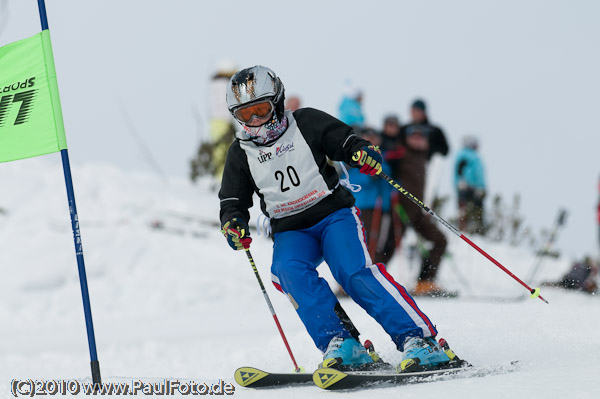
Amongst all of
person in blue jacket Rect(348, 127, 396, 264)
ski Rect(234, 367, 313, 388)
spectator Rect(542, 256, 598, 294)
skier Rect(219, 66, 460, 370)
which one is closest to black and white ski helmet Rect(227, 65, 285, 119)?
skier Rect(219, 66, 460, 370)

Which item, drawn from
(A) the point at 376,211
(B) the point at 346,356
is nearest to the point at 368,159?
(B) the point at 346,356

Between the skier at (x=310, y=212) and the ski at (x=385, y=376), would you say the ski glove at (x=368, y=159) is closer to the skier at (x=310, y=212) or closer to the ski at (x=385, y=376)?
the skier at (x=310, y=212)

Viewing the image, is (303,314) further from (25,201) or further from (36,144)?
(25,201)

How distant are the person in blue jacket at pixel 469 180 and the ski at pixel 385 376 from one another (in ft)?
23.6

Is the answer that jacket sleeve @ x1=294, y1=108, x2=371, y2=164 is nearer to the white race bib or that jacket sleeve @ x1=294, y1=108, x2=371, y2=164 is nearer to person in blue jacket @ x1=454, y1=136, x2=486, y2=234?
the white race bib

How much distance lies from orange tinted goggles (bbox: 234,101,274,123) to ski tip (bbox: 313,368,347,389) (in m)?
1.41

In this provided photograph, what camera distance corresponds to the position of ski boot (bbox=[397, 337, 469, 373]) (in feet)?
11.3

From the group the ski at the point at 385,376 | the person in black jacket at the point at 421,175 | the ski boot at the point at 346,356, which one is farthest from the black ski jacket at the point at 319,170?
the person in black jacket at the point at 421,175

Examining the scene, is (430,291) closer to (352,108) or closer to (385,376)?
(352,108)

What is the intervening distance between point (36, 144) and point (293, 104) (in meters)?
5.61

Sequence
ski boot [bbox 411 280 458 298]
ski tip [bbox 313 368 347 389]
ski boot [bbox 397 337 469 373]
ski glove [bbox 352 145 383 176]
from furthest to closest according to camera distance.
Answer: ski boot [bbox 411 280 458 298] → ski glove [bbox 352 145 383 176] → ski boot [bbox 397 337 469 373] → ski tip [bbox 313 368 347 389]

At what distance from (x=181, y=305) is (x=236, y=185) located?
560 centimetres

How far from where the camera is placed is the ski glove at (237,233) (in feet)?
12.8

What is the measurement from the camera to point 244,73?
12.6ft
